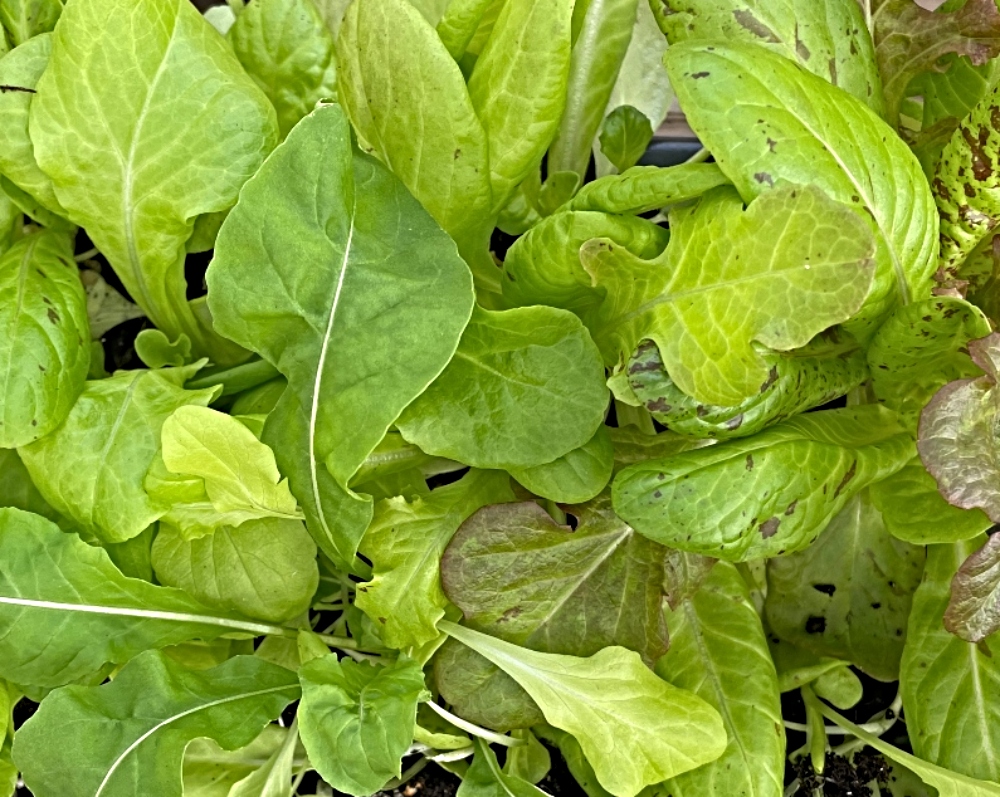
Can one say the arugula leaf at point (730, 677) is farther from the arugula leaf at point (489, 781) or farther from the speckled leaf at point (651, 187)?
the speckled leaf at point (651, 187)

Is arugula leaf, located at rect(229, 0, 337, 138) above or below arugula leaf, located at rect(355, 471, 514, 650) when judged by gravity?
above

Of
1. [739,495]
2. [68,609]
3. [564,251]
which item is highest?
[564,251]

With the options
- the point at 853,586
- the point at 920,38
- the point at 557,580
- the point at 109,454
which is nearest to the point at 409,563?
the point at 557,580

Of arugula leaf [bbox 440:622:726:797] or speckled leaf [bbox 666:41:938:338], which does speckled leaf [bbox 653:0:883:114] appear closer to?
speckled leaf [bbox 666:41:938:338]

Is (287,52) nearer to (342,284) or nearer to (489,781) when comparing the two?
(342,284)

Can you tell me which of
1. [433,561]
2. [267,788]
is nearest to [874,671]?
[433,561]

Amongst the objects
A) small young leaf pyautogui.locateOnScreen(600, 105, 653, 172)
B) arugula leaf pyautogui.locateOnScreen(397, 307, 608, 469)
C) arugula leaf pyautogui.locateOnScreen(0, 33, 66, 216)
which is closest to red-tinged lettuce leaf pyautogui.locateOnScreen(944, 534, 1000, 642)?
arugula leaf pyautogui.locateOnScreen(397, 307, 608, 469)

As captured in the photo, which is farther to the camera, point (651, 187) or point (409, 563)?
point (409, 563)
